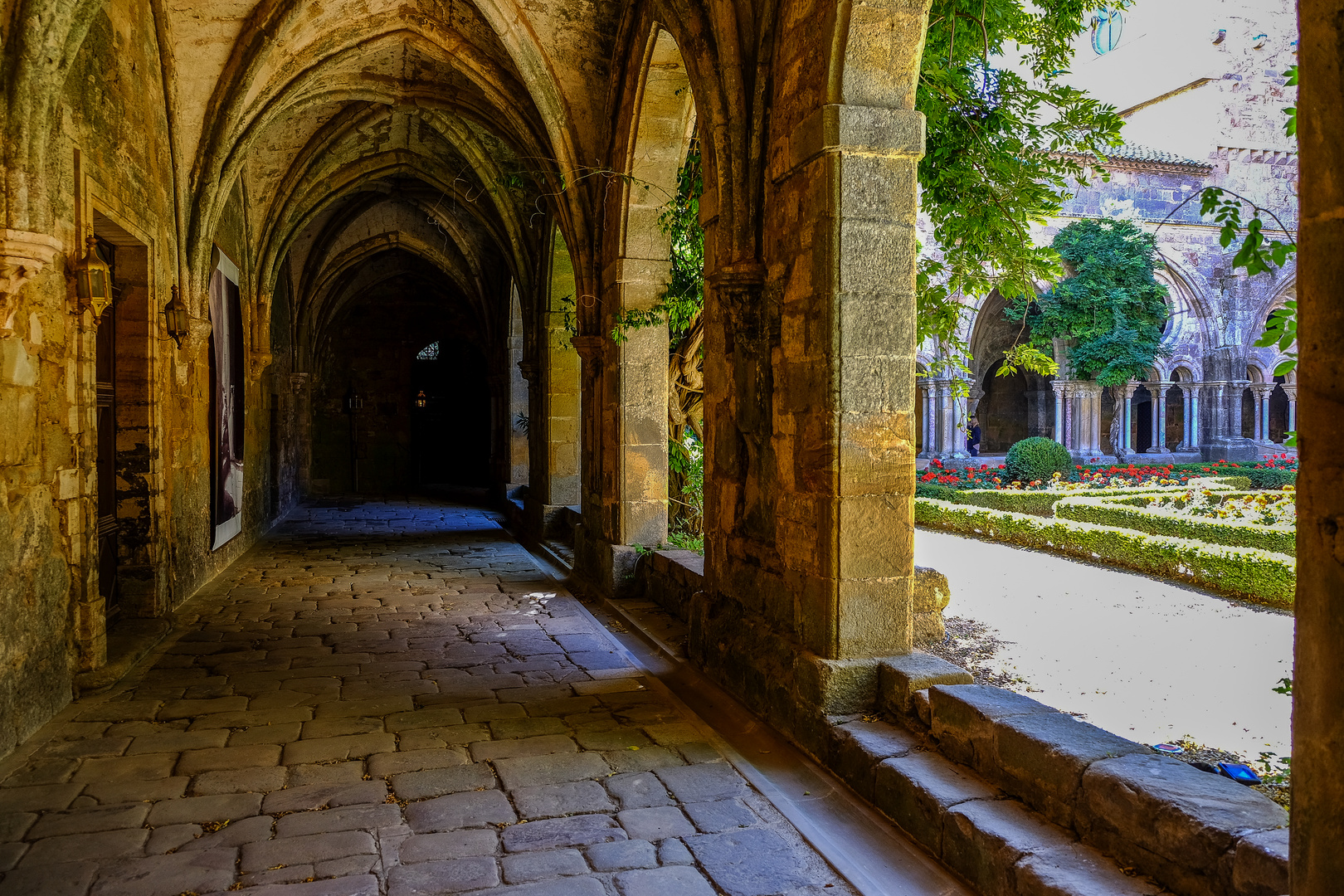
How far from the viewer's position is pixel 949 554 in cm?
956

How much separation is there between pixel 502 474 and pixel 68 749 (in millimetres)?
9408

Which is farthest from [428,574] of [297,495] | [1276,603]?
[297,495]

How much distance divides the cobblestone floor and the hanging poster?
243 centimetres

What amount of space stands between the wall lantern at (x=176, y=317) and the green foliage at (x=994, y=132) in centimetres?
459

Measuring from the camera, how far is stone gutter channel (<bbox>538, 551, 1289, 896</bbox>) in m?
1.91

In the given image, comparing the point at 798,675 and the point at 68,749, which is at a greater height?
the point at 798,675

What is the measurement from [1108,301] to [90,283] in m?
16.9

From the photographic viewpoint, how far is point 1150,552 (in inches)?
313

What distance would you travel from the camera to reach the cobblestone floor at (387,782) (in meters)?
2.42

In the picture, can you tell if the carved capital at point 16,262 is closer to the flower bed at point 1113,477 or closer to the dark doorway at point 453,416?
the flower bed at point 1113,477

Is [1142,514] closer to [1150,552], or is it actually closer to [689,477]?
[1150,552]

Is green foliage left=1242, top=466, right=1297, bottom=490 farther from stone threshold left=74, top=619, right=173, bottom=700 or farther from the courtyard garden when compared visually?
stone threshold left=74, top=619, right=173, bottom=700

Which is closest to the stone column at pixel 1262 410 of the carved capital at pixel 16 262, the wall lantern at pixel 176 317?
the wall lantern at pixel 176 317

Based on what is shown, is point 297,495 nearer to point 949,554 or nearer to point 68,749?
point 949,554
